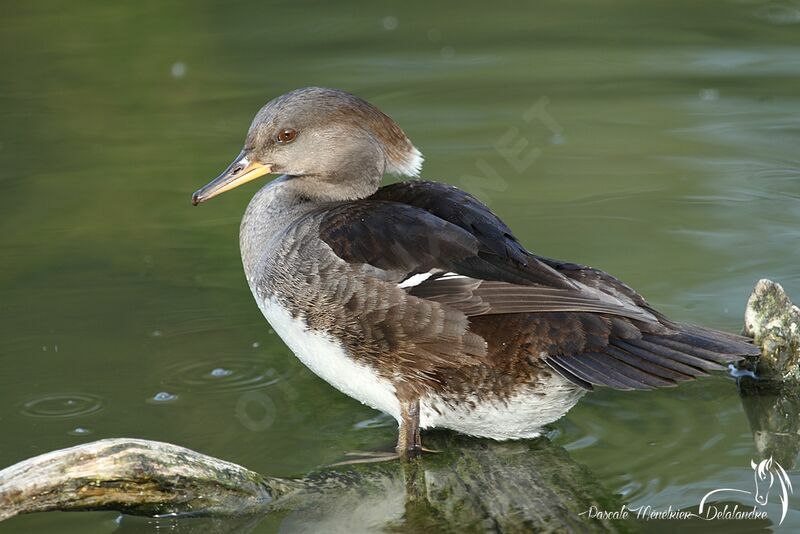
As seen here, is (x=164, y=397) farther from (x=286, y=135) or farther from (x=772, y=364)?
(x=772, y=364)

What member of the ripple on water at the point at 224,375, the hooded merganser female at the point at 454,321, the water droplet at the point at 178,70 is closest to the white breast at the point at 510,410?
the hooded merganser female at the point at 454,321

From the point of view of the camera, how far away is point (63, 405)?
207 inches

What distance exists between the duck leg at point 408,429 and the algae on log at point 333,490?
61 millimetres

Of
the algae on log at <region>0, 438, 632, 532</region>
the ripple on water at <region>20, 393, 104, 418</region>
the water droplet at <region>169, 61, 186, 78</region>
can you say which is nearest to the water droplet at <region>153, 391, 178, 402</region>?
the ripple on water at <region>20, 393, 104, 418</region>

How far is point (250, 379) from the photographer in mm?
5531

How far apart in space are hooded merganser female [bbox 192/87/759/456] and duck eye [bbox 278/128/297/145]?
44cm

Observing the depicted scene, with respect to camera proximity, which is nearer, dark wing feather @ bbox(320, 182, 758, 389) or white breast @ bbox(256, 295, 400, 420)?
dark wing feather @ bbox(320, 182, 758, 389)

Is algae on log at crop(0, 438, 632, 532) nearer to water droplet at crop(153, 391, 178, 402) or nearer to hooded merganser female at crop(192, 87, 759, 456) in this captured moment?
hooded merganser female at crop(192, 87, 759, 456)

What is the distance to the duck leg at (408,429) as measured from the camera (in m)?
4.71

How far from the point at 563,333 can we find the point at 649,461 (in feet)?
2.14

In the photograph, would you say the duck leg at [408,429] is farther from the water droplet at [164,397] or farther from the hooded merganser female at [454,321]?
the water droplet at [164,397]

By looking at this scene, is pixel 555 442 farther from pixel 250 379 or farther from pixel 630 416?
pixel 250 379

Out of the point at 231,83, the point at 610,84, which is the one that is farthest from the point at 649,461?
the point at 231,83

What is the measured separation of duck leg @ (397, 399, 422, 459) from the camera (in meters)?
4.71
